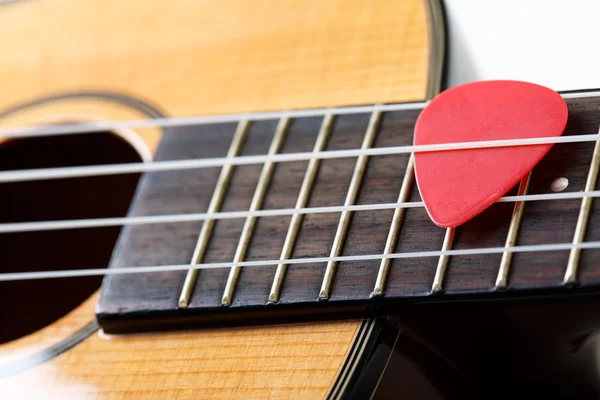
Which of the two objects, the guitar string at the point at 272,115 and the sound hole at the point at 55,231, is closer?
the guitar string at the point at 272,115

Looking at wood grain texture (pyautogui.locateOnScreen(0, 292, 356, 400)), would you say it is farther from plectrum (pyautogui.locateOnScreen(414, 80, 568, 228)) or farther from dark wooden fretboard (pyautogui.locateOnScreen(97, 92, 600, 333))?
plectrum (pyautogui.locateOnScreen(414, 80, 568, 228))

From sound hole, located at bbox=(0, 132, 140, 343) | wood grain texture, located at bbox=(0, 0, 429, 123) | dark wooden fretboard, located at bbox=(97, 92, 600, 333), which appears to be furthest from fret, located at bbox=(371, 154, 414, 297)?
sound hole, located at bbox=(0, 132, 140, 343)

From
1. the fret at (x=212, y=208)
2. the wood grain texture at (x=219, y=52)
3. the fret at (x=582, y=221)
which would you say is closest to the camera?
the fret at (x=582, y=221)

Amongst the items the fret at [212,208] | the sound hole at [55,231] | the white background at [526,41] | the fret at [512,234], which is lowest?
the sound hole at [55,231]

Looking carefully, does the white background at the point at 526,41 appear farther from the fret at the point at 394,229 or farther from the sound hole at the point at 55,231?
the sound hole at the point at 55,231

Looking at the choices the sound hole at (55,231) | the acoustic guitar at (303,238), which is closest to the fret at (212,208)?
the acoustic guitar at (303,238)

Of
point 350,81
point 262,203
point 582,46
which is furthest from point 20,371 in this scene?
point 582,46

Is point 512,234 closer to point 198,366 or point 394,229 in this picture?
point 394,229

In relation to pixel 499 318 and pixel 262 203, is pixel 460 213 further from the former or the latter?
pixel 262 203
